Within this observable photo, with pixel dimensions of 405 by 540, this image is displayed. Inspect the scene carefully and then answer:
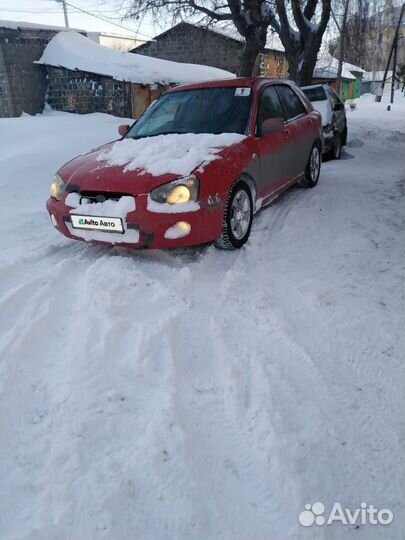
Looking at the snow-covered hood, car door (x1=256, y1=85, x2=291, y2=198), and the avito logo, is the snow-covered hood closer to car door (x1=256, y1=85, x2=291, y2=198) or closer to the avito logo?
car door (x1=256, y1=85, x2=291, y2=198)

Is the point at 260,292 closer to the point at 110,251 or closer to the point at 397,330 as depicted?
the point at 397,330

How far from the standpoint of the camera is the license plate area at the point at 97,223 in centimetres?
367

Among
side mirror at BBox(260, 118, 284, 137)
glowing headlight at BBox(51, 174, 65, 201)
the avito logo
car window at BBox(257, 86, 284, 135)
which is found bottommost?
the avito logo

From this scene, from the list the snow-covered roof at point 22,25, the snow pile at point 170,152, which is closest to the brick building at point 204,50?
the snow-covered roof at point 22,25

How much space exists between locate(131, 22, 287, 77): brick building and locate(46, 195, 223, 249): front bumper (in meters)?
24.7

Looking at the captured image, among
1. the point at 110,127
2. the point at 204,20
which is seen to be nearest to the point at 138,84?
the point at 204,20

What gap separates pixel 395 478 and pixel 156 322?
5.42 ft

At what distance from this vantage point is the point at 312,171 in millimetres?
6613

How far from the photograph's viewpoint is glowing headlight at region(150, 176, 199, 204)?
12.0 feet

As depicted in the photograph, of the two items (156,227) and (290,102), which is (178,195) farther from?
(290,102)

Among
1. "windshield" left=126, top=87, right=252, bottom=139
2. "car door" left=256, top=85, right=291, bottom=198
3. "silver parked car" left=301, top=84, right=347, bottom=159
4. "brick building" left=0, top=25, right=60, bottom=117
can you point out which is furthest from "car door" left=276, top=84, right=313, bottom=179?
"brick building" left=0, top=25, right=60, bottom=117

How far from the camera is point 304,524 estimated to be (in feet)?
5.81

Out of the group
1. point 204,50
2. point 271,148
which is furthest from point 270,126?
point 204,50

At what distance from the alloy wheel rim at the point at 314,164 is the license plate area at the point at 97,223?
12.6 feet
